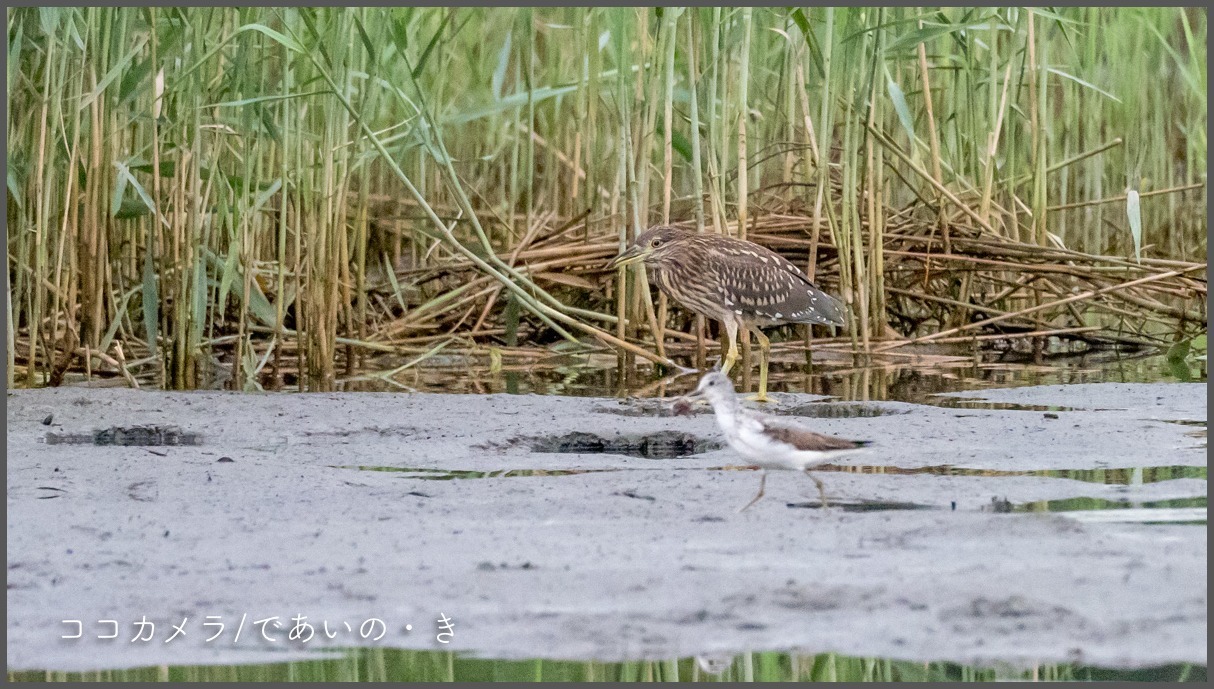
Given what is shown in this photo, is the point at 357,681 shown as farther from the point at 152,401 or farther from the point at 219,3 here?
the point at 219,3

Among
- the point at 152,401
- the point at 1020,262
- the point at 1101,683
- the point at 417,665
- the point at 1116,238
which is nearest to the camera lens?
the point at 1101,683

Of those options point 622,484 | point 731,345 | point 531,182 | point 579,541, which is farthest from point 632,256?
point 579,541

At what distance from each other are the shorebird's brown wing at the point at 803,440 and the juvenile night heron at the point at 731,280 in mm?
3298

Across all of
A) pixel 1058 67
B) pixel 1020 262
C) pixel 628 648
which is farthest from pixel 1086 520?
pixel 1058 67

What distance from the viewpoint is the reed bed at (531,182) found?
7020mm

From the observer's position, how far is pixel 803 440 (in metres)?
4.62

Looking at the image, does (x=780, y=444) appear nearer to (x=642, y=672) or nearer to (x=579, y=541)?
(x=579, y=541)

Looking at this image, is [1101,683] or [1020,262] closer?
[1101,683]

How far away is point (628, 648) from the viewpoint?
3.19 m

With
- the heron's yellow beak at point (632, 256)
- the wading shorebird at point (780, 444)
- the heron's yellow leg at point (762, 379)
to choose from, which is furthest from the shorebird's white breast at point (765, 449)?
the heron's yellow beak at point (632, 256)

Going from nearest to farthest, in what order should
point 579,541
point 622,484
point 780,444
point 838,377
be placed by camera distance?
1. point 579,541
2. point 780,444
3. point 622,484
4. point 838,377

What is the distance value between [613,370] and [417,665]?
17.3 feet

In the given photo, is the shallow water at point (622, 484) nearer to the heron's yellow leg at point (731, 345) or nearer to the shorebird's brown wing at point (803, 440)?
the shorebird's brown wing at point (803, 440)

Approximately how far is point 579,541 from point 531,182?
18.5 feet
